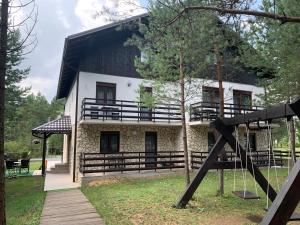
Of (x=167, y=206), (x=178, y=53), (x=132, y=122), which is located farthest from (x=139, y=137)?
(x=167, y=206)

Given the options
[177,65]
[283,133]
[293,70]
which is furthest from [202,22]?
[283,133]

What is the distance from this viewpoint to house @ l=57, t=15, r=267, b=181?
45.7 feet

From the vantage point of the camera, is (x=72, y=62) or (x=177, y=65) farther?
(x=72, y=62)

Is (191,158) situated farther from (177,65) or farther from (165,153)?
(177,65)

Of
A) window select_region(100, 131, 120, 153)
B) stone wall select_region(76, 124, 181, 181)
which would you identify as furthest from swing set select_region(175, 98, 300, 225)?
window select_region(100, 131, 120, 153)

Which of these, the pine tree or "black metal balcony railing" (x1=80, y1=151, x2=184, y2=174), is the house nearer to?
"black metal balcony railing" (x1=80, y1=151, x2=184, y2=174)

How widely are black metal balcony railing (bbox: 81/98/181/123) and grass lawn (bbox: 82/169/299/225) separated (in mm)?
4036

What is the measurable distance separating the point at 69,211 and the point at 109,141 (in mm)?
7712

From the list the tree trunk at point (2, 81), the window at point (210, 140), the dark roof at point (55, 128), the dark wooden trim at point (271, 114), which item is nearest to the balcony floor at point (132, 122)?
the window at point (210, 140)

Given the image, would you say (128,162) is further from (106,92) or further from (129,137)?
(106,92)

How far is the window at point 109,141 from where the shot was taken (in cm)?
1476

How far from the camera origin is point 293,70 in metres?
8.42

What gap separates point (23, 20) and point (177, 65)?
5.56 m

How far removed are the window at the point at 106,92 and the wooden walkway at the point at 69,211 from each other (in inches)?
246
